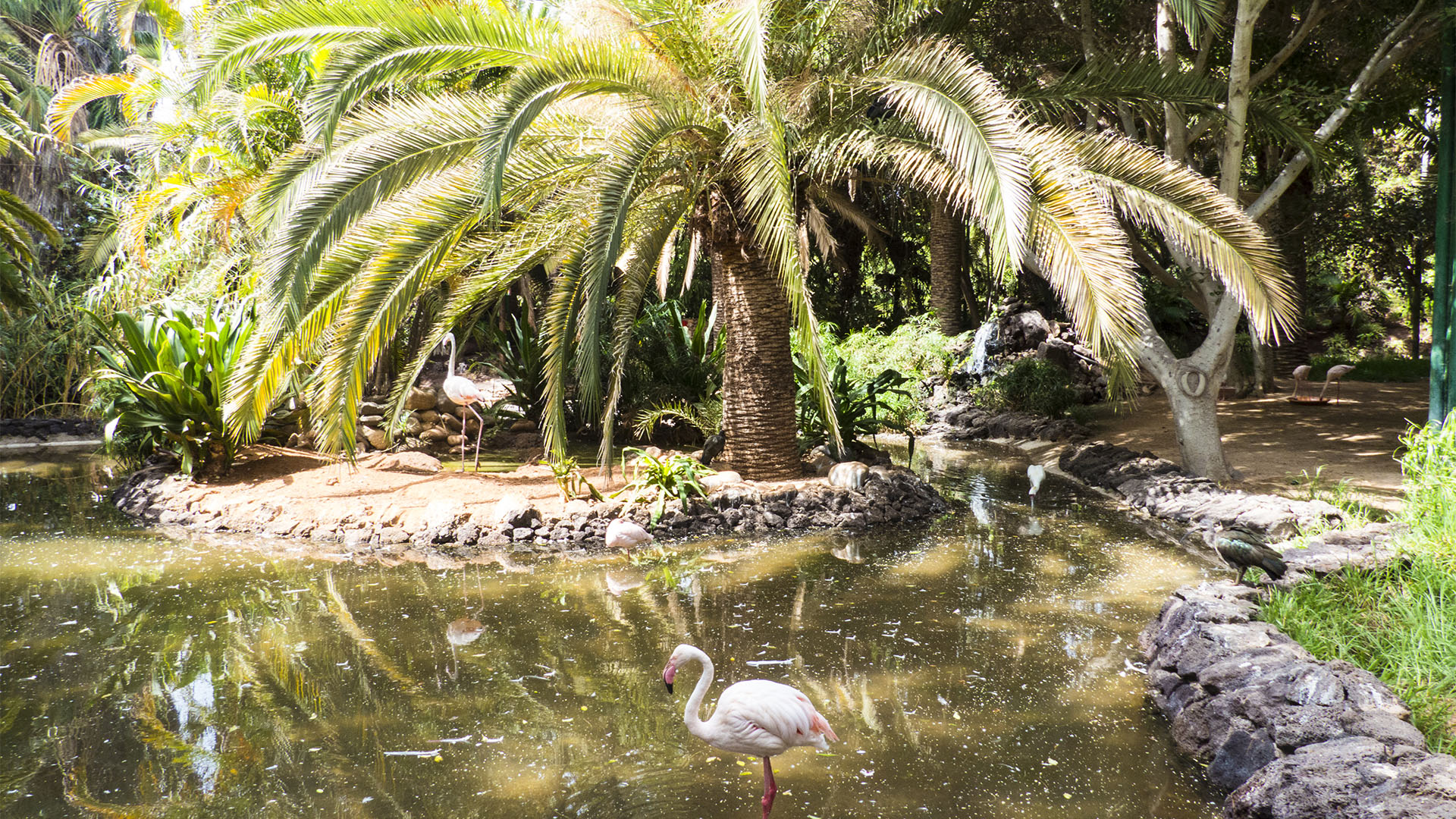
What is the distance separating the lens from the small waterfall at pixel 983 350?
593 inches

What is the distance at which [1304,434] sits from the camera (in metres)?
10.3

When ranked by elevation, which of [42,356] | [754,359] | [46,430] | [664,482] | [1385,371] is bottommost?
[664,482]

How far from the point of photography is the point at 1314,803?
274 centimetres

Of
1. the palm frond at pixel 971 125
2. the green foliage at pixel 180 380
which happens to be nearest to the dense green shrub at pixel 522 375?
the green foliage at pixel 180 380

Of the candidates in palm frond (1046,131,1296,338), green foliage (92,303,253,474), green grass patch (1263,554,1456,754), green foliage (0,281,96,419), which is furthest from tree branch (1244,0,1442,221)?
green foliage (0,281,96,419)

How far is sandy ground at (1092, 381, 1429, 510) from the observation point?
8.20 m

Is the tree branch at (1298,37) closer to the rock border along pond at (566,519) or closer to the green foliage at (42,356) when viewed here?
the rock border along pond at (566,519)

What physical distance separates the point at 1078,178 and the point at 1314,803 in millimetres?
4203

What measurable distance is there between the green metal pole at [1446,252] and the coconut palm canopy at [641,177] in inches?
63.6

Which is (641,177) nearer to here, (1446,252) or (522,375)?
(522,375)

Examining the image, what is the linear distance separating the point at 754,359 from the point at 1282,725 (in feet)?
17.8

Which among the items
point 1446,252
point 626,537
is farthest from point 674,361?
point 1446,252

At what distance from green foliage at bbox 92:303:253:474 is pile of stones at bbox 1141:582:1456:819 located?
817 cm

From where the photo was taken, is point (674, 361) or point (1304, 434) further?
point (674, 361)
